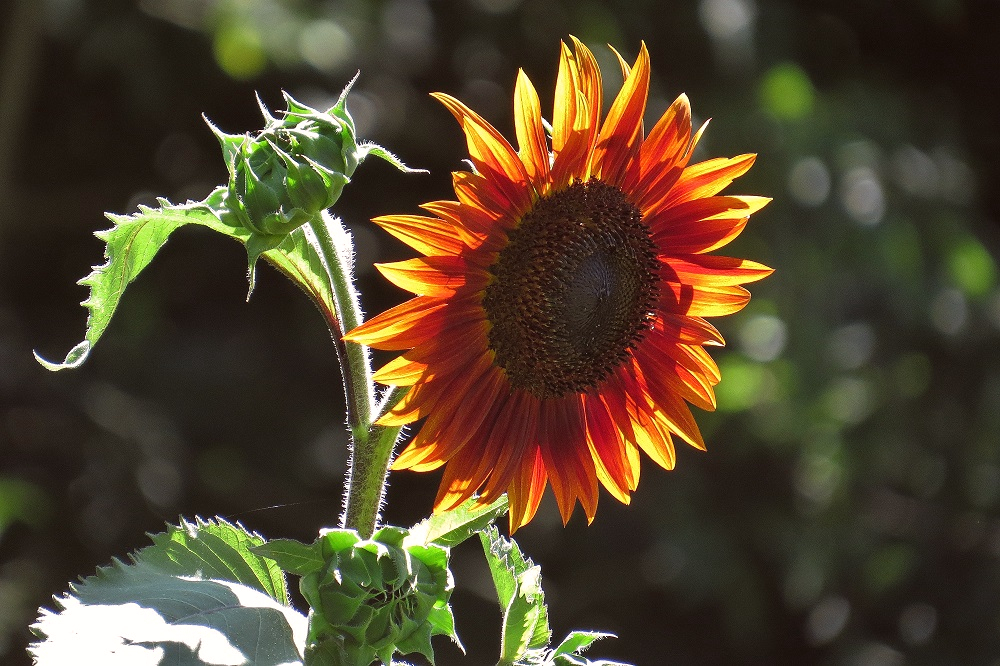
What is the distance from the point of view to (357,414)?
78 centimetres

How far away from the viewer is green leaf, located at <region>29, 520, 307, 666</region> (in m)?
0.74

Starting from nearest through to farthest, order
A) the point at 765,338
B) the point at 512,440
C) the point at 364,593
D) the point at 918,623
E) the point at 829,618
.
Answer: the point at 364,593, the point at 512,440, the point at 765,338, the point at 918,623, the point at 829,618

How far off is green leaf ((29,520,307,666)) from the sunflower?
0.49 feet

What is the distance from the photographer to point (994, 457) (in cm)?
234

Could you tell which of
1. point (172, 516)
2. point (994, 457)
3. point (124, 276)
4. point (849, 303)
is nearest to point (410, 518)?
point (172, 516)

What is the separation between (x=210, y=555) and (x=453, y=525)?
0.19m

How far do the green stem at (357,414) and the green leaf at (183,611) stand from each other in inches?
3.5

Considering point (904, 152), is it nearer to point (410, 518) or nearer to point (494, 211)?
point (410, 518)

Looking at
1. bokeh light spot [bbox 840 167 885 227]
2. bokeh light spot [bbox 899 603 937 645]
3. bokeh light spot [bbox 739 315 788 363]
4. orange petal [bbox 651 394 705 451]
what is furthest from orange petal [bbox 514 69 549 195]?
bokeh light spot [bbox 899 603 937 645]

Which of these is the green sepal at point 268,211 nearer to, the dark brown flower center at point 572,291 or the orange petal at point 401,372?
the orange petal at point 401,372

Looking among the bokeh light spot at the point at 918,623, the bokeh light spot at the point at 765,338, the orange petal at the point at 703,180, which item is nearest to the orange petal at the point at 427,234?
the orange petal at the point at 703,180

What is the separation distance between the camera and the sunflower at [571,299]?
839 mm

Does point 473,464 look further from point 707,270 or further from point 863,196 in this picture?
point 863,196

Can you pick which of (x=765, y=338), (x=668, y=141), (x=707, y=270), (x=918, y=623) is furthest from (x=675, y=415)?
(x=918, y=623)
